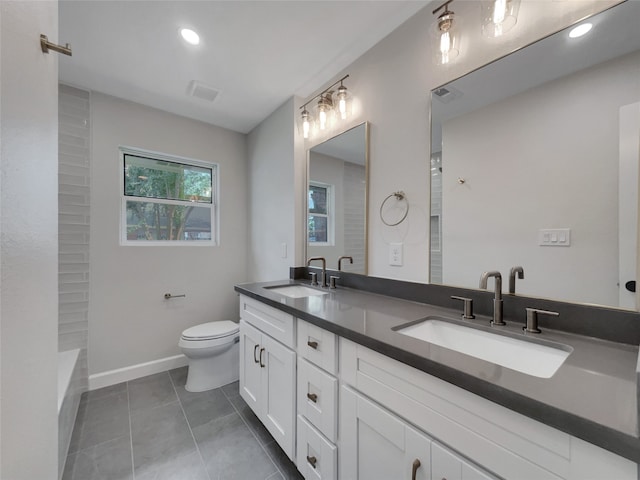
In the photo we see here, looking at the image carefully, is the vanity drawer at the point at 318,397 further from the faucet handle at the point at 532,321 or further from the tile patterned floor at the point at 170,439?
the faucet handle at the point at 532,321

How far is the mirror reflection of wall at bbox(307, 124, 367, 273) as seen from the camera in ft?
5.62

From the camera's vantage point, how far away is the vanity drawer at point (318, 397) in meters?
1.02

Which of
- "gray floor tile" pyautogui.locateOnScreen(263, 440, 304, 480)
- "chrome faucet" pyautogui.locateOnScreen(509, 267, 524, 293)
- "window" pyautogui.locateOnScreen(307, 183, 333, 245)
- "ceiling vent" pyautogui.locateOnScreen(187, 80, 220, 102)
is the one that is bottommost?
"gray floor tile" pyautogui.locateOnScreen(263, 440, 304, 480)

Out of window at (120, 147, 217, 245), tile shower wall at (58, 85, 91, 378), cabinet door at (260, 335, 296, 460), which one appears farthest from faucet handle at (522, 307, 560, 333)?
tile shower wall at (58, 85, 91, 378)

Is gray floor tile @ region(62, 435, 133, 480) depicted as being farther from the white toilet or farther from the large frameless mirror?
the large frameless mirror

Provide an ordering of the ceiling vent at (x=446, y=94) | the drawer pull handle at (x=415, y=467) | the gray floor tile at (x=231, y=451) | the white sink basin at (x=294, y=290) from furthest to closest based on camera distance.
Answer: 1. the white sink basin at (x=294, y=290)
2. the gray floor tile at (x=231, y=451)
3. the ceiling vent at (x=446, y=94)
4. the drawer pull handle at (x=415, y=467)

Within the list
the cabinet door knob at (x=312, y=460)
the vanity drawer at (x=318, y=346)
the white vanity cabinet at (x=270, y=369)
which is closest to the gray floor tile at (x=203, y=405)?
the white vanity cabinet at (x=270, y=369)

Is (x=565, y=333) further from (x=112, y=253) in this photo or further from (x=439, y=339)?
(x=112, y=253)

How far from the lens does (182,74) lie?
192cm

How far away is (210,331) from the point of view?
217 cm

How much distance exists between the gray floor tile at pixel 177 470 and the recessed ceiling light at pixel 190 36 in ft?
8.07

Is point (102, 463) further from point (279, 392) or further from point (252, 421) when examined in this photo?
point (279, 392)

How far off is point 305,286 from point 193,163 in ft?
5.97

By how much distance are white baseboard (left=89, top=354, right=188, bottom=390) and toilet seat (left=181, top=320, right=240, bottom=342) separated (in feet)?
1.81
